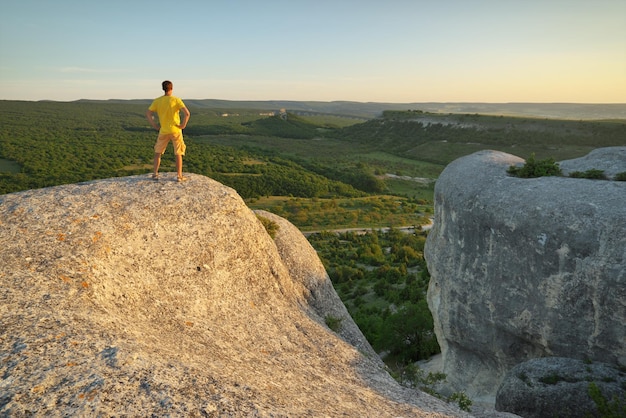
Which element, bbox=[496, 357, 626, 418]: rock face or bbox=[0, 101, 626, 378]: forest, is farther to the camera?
bbox=[0, 101, 626, 378]: forest

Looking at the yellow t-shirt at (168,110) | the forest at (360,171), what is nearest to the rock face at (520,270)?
the forest at (360,171)

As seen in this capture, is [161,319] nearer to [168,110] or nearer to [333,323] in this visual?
[168,110]

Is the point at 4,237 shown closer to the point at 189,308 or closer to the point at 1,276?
the point at 1,276

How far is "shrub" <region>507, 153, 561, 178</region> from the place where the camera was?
19156 mm

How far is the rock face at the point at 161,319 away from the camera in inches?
350

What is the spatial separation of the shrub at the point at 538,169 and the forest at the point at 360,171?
1415 cm

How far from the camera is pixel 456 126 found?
16488 cm

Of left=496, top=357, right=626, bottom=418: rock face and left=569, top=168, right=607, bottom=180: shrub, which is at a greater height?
left=569, top=168, right=607, bottom=180: shrub

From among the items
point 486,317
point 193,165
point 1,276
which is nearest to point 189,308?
point 1,276

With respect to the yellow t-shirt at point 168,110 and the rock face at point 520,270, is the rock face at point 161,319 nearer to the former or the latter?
the yellow t-shirt at point 168,110

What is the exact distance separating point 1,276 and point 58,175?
297 feet

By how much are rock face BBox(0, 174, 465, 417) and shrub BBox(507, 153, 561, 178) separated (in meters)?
10.6

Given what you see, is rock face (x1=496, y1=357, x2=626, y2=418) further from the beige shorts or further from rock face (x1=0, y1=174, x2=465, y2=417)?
the beige shorts

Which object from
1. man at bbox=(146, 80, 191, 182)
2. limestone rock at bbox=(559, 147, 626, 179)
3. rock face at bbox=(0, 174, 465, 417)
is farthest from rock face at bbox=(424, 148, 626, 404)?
man at bbox=(146, 80, 191, 182)
